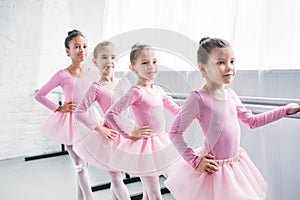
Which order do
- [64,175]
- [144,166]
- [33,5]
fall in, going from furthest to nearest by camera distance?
[33,5]
[64,175]
[144,166]

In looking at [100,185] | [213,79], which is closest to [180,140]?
[213,79]

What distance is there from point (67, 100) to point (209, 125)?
1.09 metres

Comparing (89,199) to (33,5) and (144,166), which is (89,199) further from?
(33,5)

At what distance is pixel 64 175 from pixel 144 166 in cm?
159

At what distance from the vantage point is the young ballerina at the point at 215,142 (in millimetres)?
911

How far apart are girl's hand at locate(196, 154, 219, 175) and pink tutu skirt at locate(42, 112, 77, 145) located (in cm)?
92

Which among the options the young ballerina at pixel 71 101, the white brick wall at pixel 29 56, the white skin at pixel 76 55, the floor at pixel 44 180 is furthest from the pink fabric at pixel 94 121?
the white brick wall at pixel 29 56

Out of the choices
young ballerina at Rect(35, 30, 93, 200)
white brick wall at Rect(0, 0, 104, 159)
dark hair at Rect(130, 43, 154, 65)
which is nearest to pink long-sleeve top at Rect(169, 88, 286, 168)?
dark hair at Rect(130, 43, 154, 65)

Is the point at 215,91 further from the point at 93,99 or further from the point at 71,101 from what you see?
the point at 71,101

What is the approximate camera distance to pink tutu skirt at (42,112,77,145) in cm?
170

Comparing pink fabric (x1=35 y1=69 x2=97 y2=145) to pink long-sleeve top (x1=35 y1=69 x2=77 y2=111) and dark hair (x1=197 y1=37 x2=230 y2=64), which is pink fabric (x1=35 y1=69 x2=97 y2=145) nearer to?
pink long-sleeve top (x1=35 y1=69 x2=77 y2=111)

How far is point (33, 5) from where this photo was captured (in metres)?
3.22

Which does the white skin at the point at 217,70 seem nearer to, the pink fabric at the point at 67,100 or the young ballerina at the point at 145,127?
the young ballerina at the point at 145,127

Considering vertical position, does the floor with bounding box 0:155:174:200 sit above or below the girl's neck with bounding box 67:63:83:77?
below
